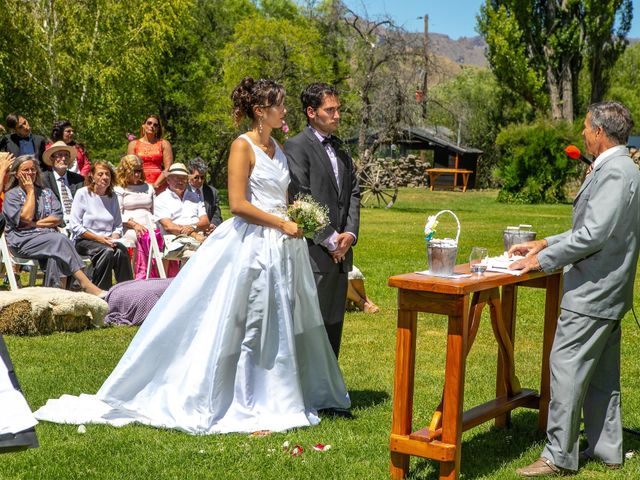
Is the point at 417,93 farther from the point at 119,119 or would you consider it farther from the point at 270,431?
the point at 270,431

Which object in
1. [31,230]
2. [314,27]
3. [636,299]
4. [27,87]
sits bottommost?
[636,299]

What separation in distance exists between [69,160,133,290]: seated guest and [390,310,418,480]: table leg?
21.3ft

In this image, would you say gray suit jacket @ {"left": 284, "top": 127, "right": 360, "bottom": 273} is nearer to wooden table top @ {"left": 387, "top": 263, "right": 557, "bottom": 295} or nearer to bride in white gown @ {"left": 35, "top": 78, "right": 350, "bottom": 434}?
bride in white gown @ {"left": 35, "top": 78, "right": 350, "bottom": 434}

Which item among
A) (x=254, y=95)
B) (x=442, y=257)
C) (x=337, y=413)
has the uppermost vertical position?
(x=254, y=95)

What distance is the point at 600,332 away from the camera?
4.95 m

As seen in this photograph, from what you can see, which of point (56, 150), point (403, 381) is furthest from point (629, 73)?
point (403, 381)

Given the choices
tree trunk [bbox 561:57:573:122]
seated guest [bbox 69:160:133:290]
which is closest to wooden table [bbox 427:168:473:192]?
tree trunk [bbox 561:57:573:122]

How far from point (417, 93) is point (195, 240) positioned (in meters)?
19.4

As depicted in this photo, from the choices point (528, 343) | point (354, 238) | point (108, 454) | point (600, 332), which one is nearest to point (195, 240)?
point (528, 343)

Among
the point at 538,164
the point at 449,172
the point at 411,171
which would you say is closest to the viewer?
the point at 538,164

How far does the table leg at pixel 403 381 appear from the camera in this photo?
16.0 feet

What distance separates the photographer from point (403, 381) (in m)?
4.92

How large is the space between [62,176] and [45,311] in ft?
11.2

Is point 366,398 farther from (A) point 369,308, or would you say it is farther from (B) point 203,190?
(B) point 203,190
